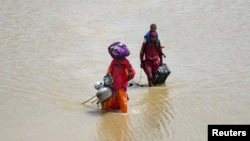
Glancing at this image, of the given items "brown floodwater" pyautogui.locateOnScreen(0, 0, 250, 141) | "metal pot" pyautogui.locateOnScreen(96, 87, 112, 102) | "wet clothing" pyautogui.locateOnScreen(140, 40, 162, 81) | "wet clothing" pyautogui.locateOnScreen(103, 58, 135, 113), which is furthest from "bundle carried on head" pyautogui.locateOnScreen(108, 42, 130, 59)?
"wet clothing" pyautogui.locateOnScreen(140, 40, 162, 81)

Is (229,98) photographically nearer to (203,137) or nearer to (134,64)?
(203,137)

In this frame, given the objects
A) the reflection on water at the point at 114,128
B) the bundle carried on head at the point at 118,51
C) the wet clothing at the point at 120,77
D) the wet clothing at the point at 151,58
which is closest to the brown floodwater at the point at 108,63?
the reflection on water at the point at 114,128

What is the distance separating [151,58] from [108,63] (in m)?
1.96

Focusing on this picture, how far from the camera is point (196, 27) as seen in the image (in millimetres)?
15461

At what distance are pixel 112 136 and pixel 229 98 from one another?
291 centimetres

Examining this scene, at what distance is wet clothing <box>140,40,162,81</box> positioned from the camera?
399 inches

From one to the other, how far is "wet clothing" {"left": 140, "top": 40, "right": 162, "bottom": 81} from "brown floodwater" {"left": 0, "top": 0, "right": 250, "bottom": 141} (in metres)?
0.41

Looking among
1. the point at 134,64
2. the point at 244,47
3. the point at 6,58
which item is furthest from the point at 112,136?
the point at 244,47

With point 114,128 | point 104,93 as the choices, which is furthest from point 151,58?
point 114,128

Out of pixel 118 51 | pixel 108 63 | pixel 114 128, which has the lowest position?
pixel 114 128

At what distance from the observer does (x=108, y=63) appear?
11.9 m

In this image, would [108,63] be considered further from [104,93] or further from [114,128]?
[114,128]

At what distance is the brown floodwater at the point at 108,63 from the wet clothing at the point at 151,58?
0.41 meters

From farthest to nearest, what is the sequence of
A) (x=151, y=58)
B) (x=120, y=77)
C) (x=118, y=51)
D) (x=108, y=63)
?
(x=108, y=63)
(x=151, y=58)
(x=120, y=77)
(x=118, y=51)
